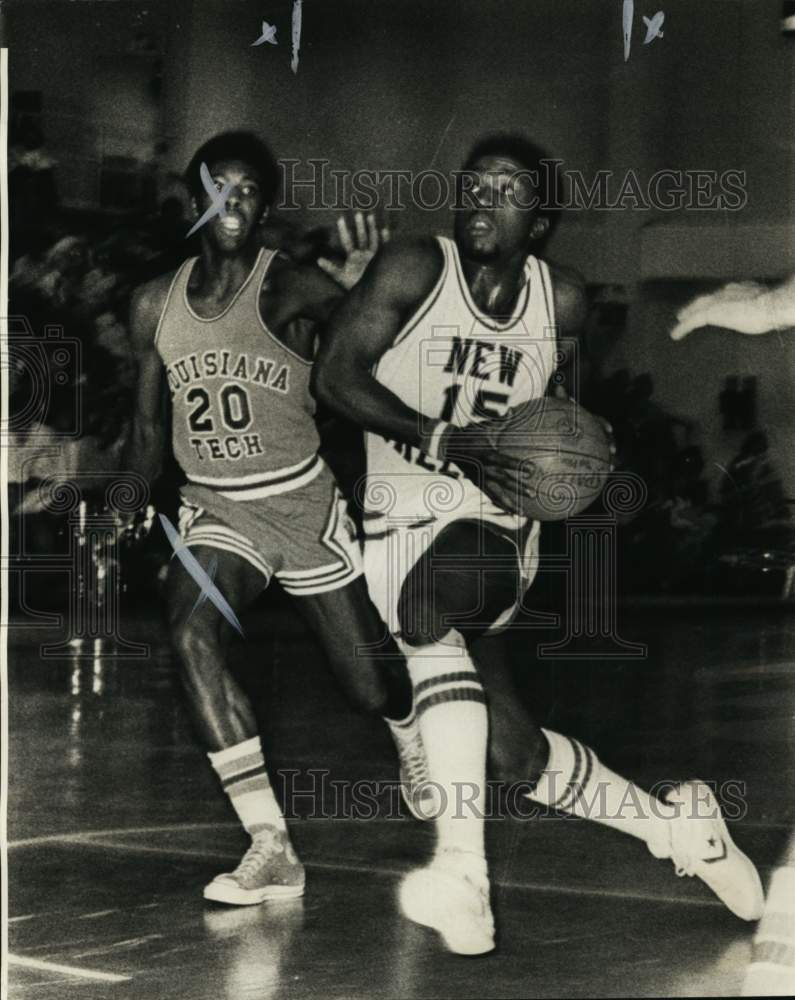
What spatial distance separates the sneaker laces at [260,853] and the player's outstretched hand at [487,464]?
1.15 metres

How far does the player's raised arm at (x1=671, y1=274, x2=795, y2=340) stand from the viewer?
491 centimetres

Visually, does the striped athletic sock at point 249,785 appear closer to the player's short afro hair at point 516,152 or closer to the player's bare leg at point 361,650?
the player's bare leg at point 361,650

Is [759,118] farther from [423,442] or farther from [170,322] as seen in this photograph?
[170,322]

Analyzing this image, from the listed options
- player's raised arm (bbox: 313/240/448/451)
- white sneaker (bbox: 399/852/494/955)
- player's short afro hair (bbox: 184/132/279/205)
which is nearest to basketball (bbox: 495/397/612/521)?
player's raised arm (bbox: 313/240/448/451)

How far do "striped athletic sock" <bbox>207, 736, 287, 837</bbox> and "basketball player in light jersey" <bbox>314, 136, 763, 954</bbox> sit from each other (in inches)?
17.6

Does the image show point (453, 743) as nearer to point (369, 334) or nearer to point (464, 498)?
point (464, 498)

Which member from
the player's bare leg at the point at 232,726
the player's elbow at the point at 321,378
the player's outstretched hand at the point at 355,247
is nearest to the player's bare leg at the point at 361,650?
the player's bare leg at the point at 232,726

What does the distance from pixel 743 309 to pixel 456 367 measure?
2.78 ft

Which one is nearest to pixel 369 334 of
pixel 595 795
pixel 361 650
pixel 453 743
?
pixel 361 650

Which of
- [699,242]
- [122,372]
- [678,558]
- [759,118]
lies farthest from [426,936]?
[759,118]

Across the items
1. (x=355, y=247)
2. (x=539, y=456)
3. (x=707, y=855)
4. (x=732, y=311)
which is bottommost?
(x=707, y=855)

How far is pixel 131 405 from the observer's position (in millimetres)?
4871

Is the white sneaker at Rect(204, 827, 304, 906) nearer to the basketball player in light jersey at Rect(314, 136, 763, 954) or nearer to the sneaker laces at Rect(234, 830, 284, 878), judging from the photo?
the sneaker laces at Rect(234, 830, 284, 878)

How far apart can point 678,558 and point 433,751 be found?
90 centimetres
